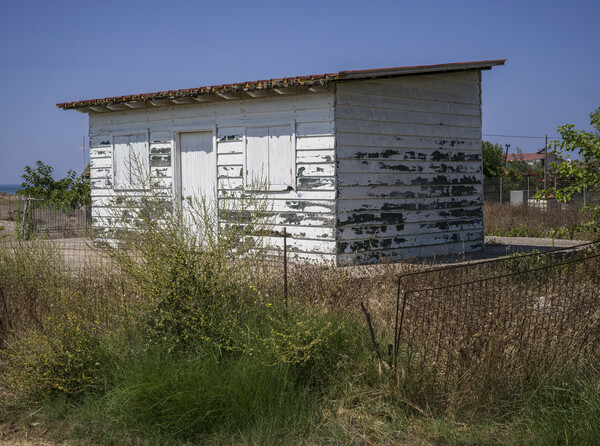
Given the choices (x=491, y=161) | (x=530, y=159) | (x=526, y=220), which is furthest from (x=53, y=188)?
(x=530, y=159)

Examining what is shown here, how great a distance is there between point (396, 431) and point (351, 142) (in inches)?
234

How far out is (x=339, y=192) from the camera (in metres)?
9.33

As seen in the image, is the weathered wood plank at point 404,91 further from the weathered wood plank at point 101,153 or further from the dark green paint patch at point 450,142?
the weathered wood plank at point 101,153

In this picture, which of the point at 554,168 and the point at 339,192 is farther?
the point at 339,192

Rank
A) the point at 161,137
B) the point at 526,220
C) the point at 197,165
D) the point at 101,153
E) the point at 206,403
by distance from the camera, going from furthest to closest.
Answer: the point at 526,220 → the point at 101,153 → the point at 161,137 → the point at 197,165 → the point at 206,403

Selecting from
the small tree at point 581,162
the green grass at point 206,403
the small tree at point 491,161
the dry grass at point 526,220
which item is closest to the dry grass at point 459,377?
the green grass at point 206,403

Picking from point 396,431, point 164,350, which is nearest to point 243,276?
point 164,350

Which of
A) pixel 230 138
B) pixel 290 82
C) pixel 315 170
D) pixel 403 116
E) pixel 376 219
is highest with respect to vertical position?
pixel 290 82

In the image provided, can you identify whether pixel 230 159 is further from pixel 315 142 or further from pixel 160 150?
pixel 315 142

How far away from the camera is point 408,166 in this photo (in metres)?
10.3

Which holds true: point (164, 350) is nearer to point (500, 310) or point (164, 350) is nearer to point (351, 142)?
point (500, 310)

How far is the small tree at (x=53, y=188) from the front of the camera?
1922 centimetres

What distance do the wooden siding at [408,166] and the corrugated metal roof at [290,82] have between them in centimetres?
42

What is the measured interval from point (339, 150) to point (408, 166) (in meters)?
1.55
